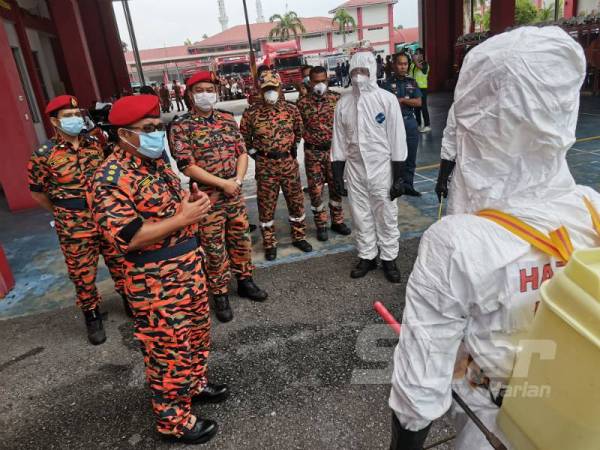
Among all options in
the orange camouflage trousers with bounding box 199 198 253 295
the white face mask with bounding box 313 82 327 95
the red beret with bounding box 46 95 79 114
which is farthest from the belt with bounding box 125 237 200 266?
the white face mask with bounding box 313 82 327 95

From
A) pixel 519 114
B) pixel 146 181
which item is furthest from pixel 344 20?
pixel 519 114

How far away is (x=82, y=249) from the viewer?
10.2ft

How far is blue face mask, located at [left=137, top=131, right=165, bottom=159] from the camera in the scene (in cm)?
196

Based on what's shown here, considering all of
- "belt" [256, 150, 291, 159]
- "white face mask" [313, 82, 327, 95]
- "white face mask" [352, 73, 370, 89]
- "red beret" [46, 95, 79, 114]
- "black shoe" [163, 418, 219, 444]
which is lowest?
"black shoe" [163, 418, 219, 444]

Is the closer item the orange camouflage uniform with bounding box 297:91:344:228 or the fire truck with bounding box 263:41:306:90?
the orange camouflage uniform with bounding box 297:91:344:228

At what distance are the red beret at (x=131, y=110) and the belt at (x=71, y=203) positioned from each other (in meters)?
1.31

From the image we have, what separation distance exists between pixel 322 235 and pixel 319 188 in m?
0.52

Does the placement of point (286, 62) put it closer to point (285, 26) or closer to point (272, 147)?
point (285, 26)

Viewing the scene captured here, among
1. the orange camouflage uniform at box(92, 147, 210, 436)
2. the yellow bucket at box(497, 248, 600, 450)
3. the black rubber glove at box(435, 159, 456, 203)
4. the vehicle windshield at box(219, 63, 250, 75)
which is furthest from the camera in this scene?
the vehicle windshield at box(219, 63, 250, 75)

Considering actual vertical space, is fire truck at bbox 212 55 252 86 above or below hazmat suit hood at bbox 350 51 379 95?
above

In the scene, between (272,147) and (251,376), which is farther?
(272,147)

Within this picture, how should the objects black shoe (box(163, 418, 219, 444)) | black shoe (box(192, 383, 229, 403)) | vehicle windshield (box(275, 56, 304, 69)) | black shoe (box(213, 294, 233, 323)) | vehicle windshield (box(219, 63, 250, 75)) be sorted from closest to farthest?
black shoe (box(163, 418, 219, 444)) → black shoe (box(192, 383, 229, 403)) → black shoe (box(213, 294, 233, 323)) → vehicle windshield (box(275, 56, 304, 69)) → vehicle windshield (box(219, 63, 250, 75))

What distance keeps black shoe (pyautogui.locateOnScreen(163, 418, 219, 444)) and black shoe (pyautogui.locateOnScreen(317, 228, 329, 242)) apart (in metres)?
2.62

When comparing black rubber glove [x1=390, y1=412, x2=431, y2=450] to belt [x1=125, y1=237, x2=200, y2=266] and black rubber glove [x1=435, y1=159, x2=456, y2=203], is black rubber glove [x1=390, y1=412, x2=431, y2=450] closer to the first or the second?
belt [x1=125, y1=237, x2=200, y2=266]
